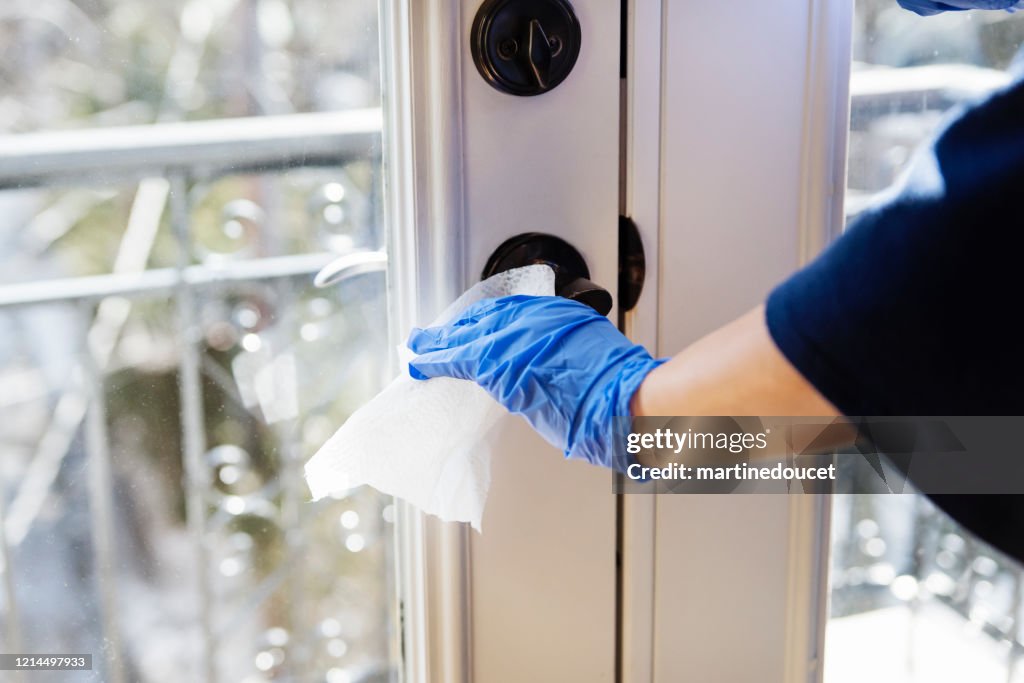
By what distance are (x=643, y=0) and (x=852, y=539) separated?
0.67m

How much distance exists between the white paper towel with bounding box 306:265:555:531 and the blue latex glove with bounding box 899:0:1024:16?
1.41ft

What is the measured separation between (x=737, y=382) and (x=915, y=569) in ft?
2.38

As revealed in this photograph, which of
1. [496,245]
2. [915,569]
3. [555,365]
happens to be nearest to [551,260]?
[496,245]

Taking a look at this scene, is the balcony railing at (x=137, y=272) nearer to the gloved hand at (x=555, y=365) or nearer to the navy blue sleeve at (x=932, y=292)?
the gloved hand at (x=555, y=365)

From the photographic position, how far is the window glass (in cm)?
102

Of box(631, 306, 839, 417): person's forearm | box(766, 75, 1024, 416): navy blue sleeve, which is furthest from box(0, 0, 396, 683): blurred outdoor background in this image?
box(766, 75, 1024, 416): navy blue sleeve

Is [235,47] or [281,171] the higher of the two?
[235,47]

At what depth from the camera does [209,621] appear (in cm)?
94

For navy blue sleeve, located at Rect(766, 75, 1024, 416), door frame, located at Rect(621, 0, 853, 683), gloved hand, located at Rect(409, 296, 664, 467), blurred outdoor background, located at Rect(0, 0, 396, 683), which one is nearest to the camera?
navy blue sleeve, located at Rect(766, 75, 1024, 416)

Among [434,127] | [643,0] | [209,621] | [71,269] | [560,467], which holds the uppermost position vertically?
[643,0]

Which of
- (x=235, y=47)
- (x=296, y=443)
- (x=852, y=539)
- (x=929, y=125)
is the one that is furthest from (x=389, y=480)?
(x=929, y=125)

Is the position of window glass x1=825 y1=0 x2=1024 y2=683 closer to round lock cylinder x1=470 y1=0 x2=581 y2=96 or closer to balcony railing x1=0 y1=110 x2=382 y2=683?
round lock cylinder x1=470 y1=0 x2=581 y2=96

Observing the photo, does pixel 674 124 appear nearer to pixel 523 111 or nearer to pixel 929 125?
pixel 523 111

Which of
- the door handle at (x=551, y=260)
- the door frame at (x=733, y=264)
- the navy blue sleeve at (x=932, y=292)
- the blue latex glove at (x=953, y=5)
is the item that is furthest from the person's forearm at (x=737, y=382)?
the blue latex glove at (x=953, y=5)
